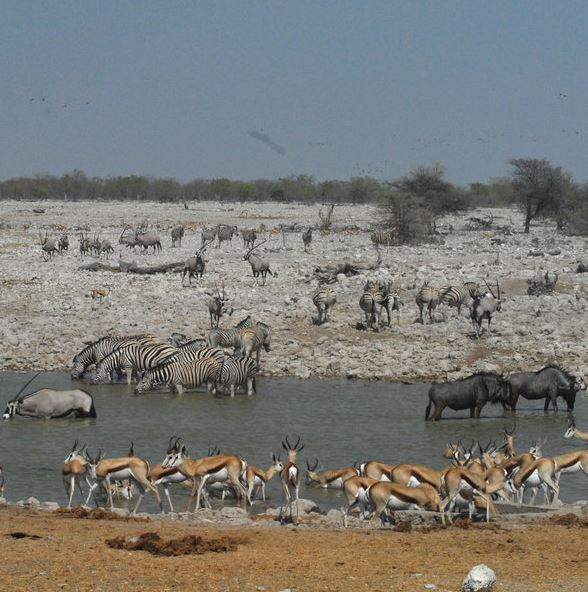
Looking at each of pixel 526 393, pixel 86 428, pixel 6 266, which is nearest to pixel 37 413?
pixel 86 428

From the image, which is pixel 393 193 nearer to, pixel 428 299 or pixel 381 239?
pixel 381 239

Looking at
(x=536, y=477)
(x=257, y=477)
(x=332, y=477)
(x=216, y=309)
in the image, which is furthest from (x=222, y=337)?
(x=536, y=477)

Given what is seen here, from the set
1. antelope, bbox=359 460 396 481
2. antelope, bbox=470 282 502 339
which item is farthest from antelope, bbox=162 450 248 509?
antelope, bbox=470 282 502 339

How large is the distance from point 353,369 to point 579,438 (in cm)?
599

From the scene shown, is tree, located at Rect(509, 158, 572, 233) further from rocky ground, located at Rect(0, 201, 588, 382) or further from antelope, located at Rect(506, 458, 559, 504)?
antelope, located at Rect(506, 458, 559, 504)

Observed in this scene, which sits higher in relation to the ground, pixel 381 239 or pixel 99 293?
pixel 381 239

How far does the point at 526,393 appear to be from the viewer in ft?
62.5

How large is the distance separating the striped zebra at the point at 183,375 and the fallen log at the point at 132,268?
11.2 m

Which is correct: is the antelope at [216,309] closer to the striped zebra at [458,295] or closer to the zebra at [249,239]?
the striped zebra at [458,295]

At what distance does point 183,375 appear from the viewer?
20.5 m

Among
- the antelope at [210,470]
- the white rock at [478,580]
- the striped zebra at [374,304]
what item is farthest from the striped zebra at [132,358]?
the white rock at [478,580]

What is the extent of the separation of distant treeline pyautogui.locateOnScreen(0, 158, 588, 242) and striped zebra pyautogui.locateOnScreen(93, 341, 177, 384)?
20450 millimetres

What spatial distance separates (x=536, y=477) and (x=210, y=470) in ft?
11.2

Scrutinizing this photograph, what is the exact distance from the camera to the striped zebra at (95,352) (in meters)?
22.0
